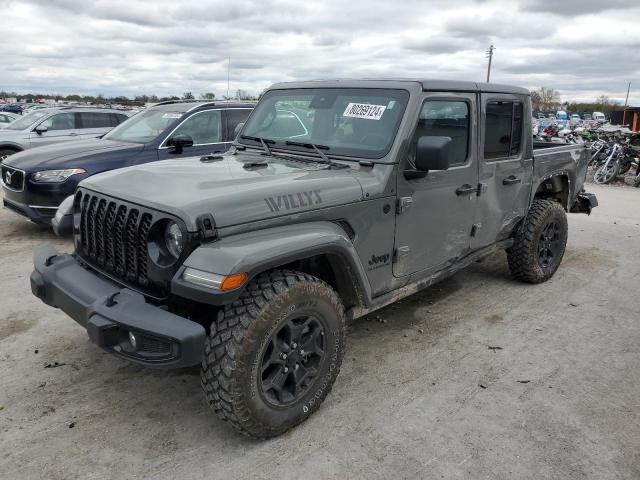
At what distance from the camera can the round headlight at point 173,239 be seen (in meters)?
2.66

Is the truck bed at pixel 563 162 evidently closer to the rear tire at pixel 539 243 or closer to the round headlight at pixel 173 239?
the rear tire at pixel 539 243

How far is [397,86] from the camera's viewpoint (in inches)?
144

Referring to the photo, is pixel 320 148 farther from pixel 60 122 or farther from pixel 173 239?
pixel 60 122

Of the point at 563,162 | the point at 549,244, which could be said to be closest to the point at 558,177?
the point at 563,162

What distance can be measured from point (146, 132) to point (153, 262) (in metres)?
5.25

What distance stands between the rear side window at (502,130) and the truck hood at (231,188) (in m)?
1.55

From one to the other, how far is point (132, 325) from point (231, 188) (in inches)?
35.1

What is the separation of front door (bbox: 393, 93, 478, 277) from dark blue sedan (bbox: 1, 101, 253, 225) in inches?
133

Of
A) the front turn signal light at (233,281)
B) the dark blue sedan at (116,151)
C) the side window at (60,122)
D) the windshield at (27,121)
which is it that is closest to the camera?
the front turn signal light at (233,281)

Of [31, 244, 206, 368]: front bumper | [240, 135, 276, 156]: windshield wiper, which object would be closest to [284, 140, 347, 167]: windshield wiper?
[240, 135, 276, 156]: windshield wiper

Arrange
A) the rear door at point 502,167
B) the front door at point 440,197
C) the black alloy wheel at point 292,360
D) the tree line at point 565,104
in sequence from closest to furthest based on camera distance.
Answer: the black alloy wheel at point 292,360, the front door at point 440,197, the rear door at point 502,167, the tree line at point 565,104

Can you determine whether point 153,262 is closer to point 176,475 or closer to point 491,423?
point 176,475

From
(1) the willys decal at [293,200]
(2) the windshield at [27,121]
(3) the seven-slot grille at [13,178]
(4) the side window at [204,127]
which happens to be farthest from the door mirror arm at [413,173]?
(2) the windshield at [27,121]

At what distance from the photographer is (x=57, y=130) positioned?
11.2 metres
